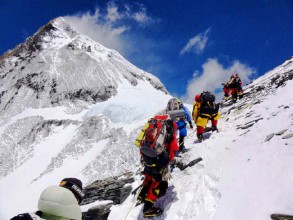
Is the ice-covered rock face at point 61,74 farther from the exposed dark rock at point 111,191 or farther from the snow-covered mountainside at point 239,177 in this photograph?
the snow-covered mountainside at point 239,177

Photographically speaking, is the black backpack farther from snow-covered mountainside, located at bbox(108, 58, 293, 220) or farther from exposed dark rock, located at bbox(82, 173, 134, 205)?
exposed dark rock, located at bbox(82, 173, 134, 205)

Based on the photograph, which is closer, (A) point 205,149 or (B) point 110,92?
(A) point 205,149

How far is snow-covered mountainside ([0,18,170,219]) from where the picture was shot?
39719mm

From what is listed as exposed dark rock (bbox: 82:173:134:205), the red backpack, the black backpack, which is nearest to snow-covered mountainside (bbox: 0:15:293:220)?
exposed dark rock (bbox: 82:173:134:205)

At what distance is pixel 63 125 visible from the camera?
56.5 metres


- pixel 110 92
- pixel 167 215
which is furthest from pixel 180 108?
pixel 110 92

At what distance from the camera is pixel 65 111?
61.6m

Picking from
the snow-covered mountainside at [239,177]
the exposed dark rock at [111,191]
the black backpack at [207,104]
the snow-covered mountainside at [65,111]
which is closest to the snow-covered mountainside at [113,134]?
the snow-covered mountainside at [239,177]

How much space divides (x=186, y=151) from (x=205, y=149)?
848 millimetres

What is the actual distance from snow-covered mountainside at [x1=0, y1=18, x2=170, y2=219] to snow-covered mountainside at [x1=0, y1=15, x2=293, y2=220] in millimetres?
222

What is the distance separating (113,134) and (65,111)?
66.7 feet

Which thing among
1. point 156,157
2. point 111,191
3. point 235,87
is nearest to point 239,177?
point 156,157

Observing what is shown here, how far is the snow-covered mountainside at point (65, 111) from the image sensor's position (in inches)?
1564

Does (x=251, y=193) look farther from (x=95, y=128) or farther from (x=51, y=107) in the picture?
(x=51, y=107)
